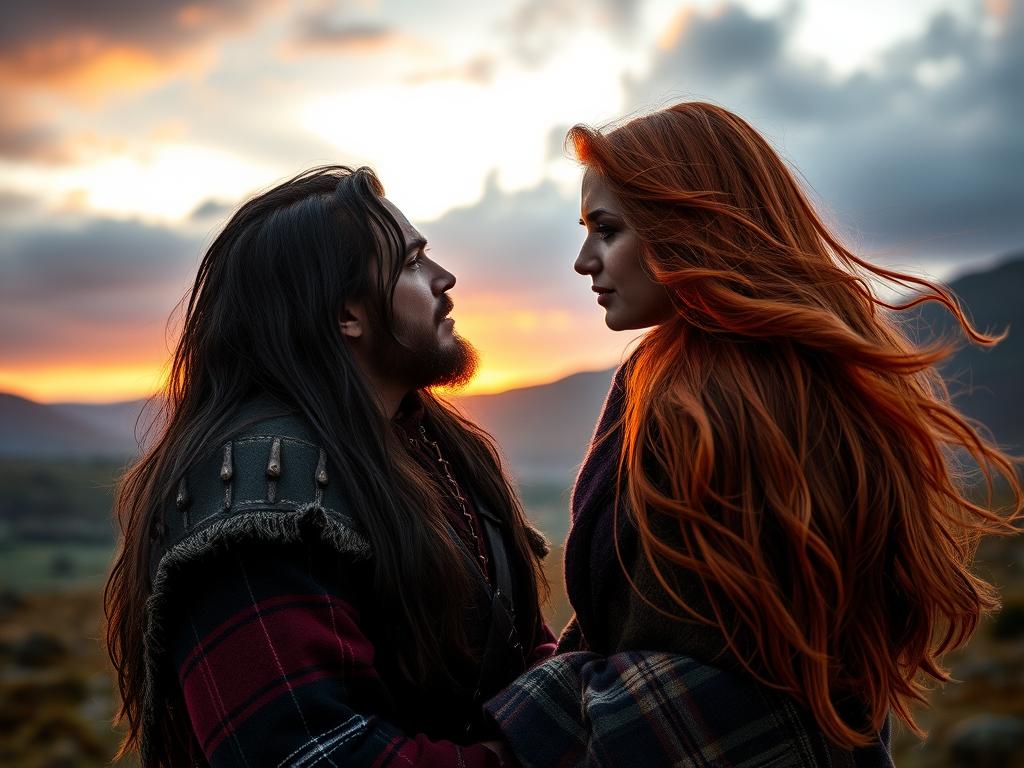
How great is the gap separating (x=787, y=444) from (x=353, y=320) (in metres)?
1.29

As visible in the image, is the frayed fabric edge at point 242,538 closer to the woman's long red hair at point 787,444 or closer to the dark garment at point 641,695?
the dark garment at point 641,695

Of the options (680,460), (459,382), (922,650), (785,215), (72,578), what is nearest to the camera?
(680,460)

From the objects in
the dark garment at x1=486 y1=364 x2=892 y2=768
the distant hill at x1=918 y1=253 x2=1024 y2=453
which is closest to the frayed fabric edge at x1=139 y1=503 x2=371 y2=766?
the dark garment at x1=486 y1=364 x2=892 y2=768

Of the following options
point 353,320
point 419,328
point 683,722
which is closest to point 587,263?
point 419,328

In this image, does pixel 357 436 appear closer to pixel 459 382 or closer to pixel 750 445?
pixel 459 382

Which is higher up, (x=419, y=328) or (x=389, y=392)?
(x=419, y=328)

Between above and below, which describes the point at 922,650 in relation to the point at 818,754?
above

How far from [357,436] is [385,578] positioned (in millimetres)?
386

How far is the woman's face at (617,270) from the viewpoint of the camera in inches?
90.7

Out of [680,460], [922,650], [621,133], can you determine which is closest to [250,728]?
[680,460]

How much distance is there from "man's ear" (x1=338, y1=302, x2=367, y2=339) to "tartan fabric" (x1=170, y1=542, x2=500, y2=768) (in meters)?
0.73

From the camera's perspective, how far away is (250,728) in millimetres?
1957

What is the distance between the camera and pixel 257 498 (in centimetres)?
206

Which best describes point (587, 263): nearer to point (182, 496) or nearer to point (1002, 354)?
point (182, 496)
